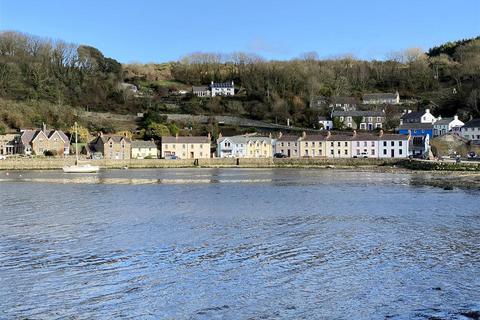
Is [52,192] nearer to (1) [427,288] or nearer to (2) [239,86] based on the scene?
(1) [427,288]

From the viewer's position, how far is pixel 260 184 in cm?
4222

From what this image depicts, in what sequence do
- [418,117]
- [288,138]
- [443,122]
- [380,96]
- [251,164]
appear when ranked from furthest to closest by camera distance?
[380,96] → [418,117] → [443,122] → [288,138] → [251,164]

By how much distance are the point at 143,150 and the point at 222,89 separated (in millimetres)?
41795

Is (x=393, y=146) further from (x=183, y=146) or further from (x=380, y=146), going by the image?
(x=183, y=146)

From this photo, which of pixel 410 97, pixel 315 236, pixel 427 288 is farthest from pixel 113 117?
pixel 427 288

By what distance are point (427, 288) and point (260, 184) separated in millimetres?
30366

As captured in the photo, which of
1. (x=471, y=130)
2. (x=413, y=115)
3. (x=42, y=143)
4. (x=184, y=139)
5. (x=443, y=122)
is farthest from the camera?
(x=413, y=115)

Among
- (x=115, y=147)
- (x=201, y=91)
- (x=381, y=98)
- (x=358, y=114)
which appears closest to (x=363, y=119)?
(x=358, y=114)

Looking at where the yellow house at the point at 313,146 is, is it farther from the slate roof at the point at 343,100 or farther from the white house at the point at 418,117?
the slate roof at the point at 343,100

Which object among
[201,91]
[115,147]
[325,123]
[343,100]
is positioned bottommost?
[115,147]

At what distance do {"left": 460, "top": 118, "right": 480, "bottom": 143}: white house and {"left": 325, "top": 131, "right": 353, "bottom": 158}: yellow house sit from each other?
15926 millimetres

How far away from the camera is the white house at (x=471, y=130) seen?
75.5 meters

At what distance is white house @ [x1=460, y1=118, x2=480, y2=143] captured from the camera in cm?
7550

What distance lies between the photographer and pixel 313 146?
74.1m
